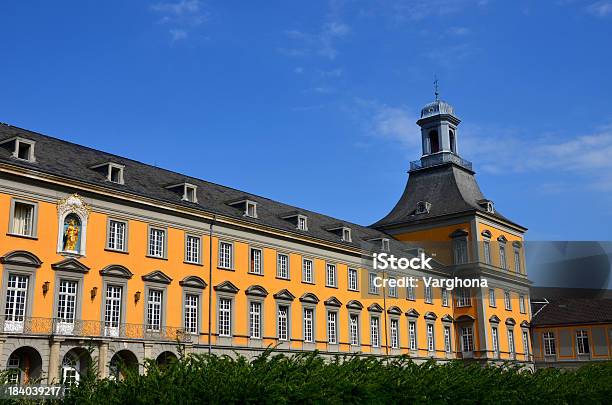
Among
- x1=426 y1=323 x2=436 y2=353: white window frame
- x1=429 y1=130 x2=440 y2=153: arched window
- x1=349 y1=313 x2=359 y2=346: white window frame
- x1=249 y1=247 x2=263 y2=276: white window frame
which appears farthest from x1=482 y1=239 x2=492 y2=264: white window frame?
x1=249 y1=247 x2=263 y2=276: white window frame

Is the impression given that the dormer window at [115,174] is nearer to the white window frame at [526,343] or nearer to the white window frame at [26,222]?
the white window frame at [26,222]

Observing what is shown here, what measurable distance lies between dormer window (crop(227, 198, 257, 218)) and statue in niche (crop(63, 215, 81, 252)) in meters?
12.0

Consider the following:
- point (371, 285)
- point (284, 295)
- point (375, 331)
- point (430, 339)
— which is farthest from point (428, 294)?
point (284, 295)

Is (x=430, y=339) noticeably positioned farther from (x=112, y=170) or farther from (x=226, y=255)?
(x=112, y=170)

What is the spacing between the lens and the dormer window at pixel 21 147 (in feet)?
101

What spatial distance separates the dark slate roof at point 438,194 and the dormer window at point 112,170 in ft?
110

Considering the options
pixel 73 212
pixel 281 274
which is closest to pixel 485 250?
pixel 281 274

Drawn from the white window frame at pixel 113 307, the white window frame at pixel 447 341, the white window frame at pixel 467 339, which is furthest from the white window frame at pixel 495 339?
the white window frame at pixel 113 307

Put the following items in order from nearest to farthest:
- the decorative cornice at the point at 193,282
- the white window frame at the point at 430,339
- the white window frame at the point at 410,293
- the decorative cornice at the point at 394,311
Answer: the decorative cornice at the point at 193,282 < the decorative cornice at the point at 394,311 < the white window frame at the point at 410,293 < the white window frame at the point at 430,339

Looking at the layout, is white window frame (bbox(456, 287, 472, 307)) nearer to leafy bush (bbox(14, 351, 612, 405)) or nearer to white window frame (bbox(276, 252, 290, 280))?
white window frame (bbox(276, 252, 290, 280))

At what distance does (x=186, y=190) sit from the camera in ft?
127

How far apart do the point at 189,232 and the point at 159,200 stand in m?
2.72

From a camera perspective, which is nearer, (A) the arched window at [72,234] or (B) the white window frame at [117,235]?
(A) the arched window at [72,234]

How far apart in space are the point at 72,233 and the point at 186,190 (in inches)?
317
